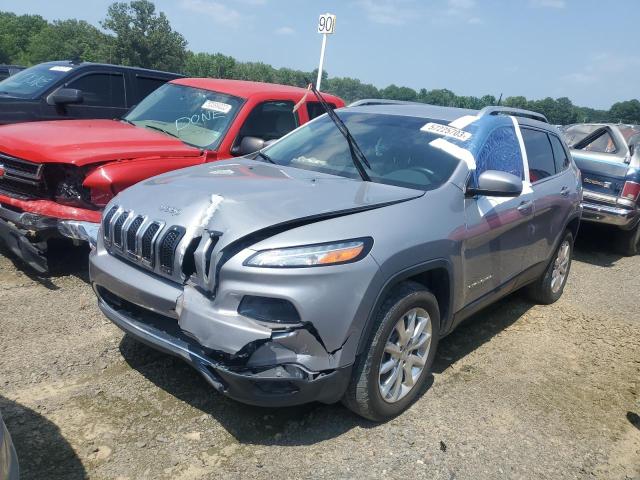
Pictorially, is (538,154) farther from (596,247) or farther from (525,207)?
(596,247)

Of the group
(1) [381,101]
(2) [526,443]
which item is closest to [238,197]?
(2) [526,443]

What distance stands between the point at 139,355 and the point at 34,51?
336ft

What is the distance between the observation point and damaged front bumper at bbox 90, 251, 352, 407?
8.46 feet

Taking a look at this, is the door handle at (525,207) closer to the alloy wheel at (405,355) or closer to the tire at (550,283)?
the tire at (550,283)

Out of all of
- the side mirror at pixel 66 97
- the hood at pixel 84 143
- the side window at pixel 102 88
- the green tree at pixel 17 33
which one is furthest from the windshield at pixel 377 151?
the green tree at pixel 17 33

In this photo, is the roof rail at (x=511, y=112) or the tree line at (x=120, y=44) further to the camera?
the tree line at (x=120, y=44)

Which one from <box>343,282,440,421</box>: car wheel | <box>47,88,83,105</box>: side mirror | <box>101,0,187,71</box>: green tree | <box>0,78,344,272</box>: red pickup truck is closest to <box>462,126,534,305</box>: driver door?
<box>343,282,440,421</box>: car wheel

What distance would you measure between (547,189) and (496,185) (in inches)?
57.8

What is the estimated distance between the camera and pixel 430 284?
3445 millimetres

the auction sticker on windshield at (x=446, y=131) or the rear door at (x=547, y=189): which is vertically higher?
the auction sticker on windshield at (x=446, y=131)

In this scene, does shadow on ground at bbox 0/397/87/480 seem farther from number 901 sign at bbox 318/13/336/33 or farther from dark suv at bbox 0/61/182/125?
number 901 sign at bbox 318/13/336/33

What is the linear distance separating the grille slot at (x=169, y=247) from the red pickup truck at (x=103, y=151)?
161 centimetres

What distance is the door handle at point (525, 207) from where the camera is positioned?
13.7ft

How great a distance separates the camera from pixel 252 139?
5113 mm
